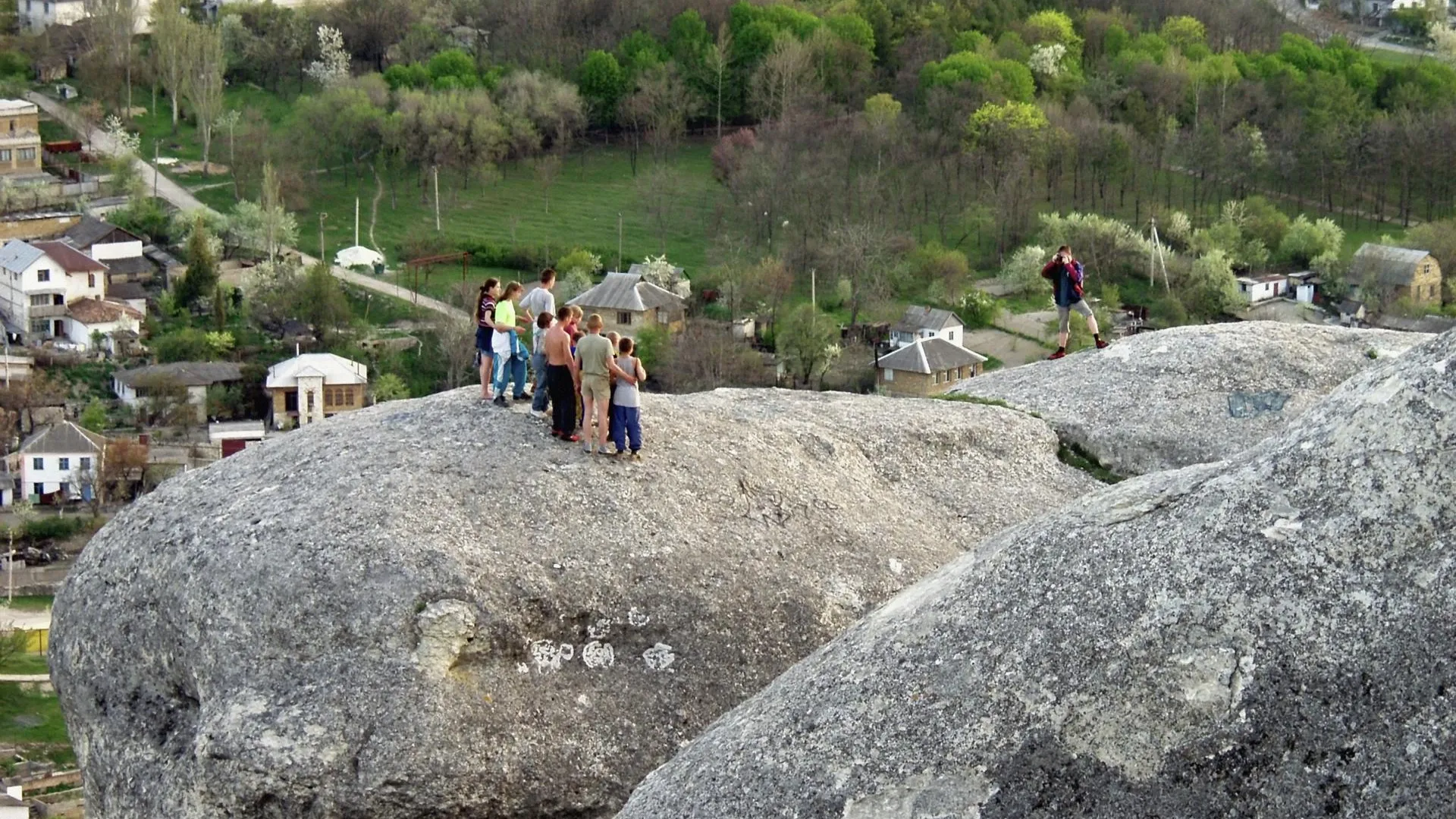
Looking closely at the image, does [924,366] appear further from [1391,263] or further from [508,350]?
[508,350]

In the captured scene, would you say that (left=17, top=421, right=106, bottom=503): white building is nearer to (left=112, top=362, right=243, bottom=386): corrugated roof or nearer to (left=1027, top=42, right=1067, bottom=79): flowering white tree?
(left=112, top=362, right=243, bottom=386): corrugated roof

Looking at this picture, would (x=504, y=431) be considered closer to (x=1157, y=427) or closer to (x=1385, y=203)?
(x=1157, y=427)

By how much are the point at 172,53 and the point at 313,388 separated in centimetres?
3774

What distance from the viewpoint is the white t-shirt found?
81.3ft

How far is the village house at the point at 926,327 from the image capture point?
3022 inches

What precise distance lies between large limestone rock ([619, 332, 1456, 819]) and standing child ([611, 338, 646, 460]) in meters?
5.36

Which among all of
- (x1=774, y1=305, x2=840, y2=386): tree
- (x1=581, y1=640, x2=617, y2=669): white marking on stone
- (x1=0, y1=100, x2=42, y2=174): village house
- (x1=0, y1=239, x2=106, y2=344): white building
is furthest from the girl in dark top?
(x1=0, y1=100, x2=42, y2=174): village house

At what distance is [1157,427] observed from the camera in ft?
92.3

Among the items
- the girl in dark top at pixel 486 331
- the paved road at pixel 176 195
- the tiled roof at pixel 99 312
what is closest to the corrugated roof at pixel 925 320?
the paved road at pixel 176 195

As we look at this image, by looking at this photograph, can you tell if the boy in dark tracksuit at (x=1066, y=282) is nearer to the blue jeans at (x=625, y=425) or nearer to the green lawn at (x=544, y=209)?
the blue jeans at (x=625, y=425)

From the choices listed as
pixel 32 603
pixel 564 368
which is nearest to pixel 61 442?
pixel 32 603

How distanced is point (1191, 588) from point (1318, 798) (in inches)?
74.7

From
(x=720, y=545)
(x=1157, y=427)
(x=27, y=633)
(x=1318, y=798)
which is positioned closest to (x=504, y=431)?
(x=720, y=545)

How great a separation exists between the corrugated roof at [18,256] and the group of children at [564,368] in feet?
221
